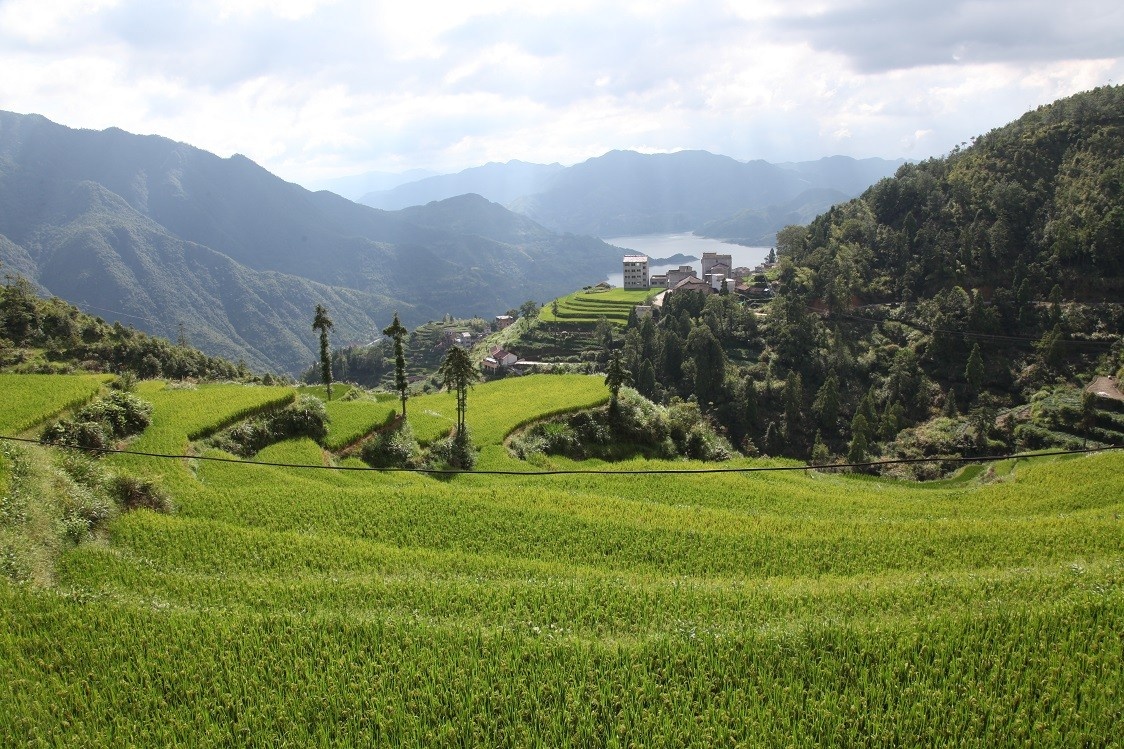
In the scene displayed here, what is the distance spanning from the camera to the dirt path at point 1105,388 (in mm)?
55275

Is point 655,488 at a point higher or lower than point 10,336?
lower

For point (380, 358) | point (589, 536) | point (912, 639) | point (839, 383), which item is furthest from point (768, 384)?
point (380, 358)

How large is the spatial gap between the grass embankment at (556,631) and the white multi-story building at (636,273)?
360ft

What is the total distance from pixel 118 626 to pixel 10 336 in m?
46.8

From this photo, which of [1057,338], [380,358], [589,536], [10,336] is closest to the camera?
[589,536]

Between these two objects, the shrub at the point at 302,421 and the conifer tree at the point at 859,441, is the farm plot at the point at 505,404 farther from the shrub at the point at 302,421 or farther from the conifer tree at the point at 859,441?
the conifer tree at the point at 859,441

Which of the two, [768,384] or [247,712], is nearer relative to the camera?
[247,712]

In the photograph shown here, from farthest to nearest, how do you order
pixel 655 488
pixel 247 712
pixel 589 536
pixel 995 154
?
pixel 995 154 → pixel 655 488 → pixel 589 536 → pixel 247 712

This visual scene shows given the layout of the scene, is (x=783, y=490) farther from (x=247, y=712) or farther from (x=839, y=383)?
(x=839, y=383)

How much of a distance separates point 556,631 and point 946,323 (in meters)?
77.4

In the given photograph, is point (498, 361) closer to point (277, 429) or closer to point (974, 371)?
point (974, 371)

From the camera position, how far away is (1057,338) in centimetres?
6431

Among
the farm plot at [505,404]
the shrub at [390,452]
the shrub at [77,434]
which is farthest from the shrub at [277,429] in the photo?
the farm plot at [505,404]

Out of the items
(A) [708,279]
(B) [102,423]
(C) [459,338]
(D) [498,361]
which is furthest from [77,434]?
(C) [459,338]
